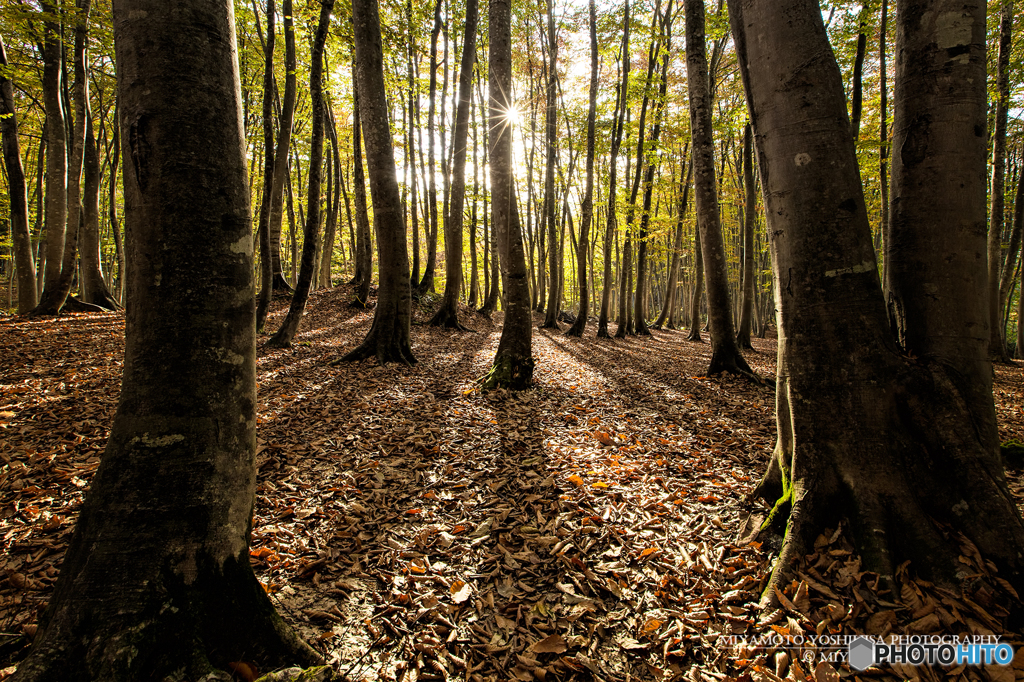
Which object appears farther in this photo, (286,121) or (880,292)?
(286,121)

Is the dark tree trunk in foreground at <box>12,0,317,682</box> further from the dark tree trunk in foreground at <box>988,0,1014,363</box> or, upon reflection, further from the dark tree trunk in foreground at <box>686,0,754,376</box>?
the dark tree trunk in foreground at <box>988,0,1014,363</box>

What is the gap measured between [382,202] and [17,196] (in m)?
9.38

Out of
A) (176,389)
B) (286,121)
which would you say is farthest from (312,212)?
(176,389)

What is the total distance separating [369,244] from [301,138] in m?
7.68

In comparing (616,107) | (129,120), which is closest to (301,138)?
(616,107)

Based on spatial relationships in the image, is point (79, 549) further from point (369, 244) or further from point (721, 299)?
point (369, 244)

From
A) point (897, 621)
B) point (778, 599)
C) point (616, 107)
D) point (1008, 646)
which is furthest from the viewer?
point (616, 107)

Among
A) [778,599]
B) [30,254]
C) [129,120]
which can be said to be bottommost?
[778,599]

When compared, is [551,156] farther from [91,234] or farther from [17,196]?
[17,196]

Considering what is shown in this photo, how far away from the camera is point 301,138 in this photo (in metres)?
17.7

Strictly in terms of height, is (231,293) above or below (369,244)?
below

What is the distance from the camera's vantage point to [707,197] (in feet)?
25.7

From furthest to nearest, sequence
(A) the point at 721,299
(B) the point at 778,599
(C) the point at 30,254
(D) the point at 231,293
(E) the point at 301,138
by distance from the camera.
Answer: (E) the point at 301,138 < (C) the point at 30,254 < (A) the point at 721,299 < (B) the point at 778,599 < (D) the point at 231,293

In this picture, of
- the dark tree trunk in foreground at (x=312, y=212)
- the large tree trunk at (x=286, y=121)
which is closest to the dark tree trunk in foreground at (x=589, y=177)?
the dark tree trunk in foreground at (x=312, y=212)
